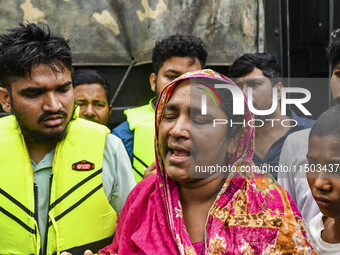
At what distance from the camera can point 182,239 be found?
1.81m

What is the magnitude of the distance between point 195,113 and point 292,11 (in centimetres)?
261

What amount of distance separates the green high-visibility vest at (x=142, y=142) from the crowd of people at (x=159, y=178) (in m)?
0.49

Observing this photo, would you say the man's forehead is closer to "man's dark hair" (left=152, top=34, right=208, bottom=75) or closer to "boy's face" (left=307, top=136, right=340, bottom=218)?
"man's dark hair" (left=152, top=34, right=208, bottom=75)

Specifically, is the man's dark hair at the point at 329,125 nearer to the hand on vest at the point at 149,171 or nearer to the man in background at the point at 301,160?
the man in background at the point at 301,160

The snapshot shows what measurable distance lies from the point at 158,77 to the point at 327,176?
1.87 metres

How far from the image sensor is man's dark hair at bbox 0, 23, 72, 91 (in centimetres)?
217

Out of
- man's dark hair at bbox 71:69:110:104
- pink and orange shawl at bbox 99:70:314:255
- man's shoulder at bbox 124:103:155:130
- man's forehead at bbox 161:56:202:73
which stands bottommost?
pink and orange shawl at bbox 99:70:314:255

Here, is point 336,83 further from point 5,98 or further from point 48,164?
point 5,98

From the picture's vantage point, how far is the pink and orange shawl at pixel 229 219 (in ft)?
5.71

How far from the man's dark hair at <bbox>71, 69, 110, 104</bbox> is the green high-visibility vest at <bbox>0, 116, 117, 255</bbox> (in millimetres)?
1191

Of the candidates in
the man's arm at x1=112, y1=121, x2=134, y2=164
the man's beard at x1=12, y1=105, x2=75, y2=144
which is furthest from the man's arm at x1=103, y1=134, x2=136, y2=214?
the man's arm at x1=112, y1=121, x2=134, y2=164

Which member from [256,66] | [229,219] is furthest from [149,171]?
[256,66]

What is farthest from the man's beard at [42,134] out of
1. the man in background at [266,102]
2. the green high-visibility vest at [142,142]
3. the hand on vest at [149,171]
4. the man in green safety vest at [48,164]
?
the man in background at [266,102]

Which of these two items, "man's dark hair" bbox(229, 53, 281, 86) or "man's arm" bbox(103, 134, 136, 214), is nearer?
"man's arm" bbox(103, 134, 136, 214)
